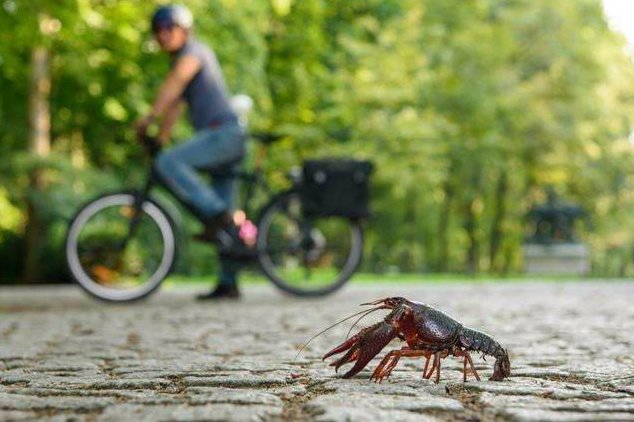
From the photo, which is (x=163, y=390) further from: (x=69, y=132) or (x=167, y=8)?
(x=69, y=132)

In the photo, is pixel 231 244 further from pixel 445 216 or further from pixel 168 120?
pixel 445 216

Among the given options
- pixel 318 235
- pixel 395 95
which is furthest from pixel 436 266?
pixel 318 235

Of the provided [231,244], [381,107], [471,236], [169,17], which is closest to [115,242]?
[231,244]

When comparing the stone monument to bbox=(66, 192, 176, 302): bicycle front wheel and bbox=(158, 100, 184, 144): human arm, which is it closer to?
bbox=(158, 100, 184, 144): human arm

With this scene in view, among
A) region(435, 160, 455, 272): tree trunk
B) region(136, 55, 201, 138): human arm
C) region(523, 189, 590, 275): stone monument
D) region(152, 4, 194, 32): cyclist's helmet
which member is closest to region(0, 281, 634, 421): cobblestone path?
region(136, 55, 201, 138): human arm

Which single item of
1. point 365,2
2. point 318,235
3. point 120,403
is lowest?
point 120,403
